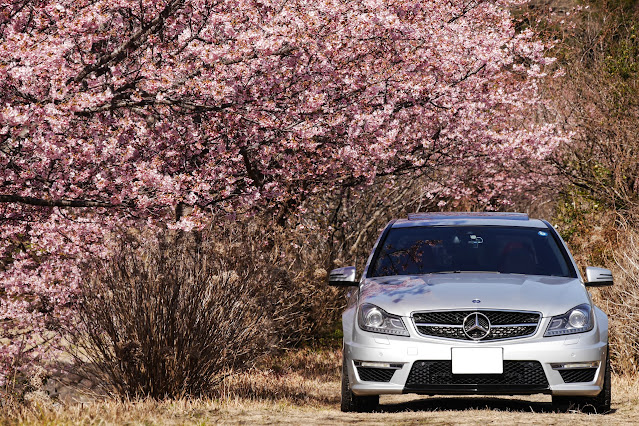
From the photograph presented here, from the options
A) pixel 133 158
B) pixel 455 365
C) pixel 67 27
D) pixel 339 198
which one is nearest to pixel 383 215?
pixel 339 198

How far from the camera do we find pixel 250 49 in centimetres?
1036

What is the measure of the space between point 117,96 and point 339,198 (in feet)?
26.3

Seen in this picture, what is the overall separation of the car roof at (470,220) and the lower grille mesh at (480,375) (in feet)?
6.14

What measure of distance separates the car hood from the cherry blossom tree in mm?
2908

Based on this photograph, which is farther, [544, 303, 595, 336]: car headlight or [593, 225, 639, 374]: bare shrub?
[593, 225, 639, 374]: bare shrub

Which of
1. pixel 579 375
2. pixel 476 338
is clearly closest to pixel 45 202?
pixel 476 338

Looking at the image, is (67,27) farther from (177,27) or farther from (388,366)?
(388,366)

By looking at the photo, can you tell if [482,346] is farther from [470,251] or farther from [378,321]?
[470,251]

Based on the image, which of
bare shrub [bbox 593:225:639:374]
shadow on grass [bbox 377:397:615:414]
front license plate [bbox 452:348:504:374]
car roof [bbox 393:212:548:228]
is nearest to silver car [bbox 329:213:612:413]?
front license plate [bbox 452:348:504:374]

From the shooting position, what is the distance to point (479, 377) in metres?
7.34

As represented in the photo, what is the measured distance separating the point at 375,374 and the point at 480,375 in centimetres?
81

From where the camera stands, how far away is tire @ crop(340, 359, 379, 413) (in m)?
7.92

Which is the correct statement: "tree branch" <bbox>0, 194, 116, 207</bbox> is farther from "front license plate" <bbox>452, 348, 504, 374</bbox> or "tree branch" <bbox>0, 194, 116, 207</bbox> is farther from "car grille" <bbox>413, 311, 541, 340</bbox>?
"front license plate" <bbox>452, 348, 504, 374</bbox>

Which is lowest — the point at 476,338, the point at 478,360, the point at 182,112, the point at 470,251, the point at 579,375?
the point at 579,375
